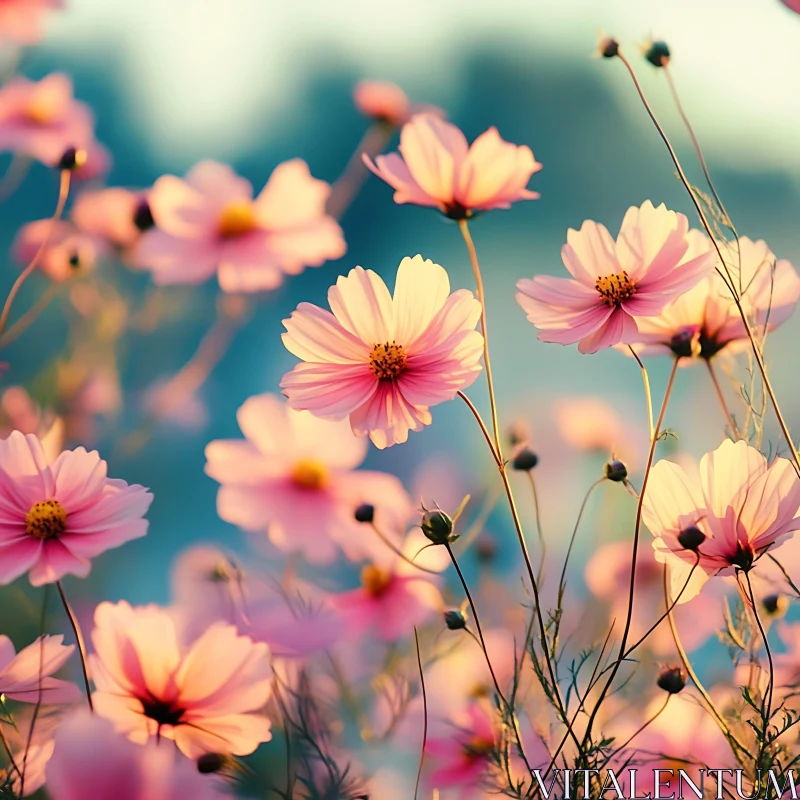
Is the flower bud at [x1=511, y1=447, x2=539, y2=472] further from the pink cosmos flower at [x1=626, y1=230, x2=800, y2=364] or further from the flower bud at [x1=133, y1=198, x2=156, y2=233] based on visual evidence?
the flower bud at [x1=133, y1=198, x2=156, y2=233]

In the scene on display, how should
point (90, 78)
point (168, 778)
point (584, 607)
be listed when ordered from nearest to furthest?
1. point (168, 778)
2. point (584, 607)
3. point (90, 78)

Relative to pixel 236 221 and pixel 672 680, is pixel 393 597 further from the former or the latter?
pixel 236 221

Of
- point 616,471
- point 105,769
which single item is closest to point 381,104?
point 616,471

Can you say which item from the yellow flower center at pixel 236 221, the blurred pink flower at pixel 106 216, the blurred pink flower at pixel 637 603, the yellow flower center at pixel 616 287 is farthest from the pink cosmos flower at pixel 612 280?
the blurred pink flower at pixel 106 216

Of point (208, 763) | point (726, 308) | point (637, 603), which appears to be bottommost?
point (637, 603)

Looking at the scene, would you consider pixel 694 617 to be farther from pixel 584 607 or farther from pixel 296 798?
pixel 296 798

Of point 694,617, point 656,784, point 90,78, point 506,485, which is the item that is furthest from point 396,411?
point 90,78

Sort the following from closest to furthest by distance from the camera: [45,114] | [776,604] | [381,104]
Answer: [776,604]
[45,114]
[381,104]
